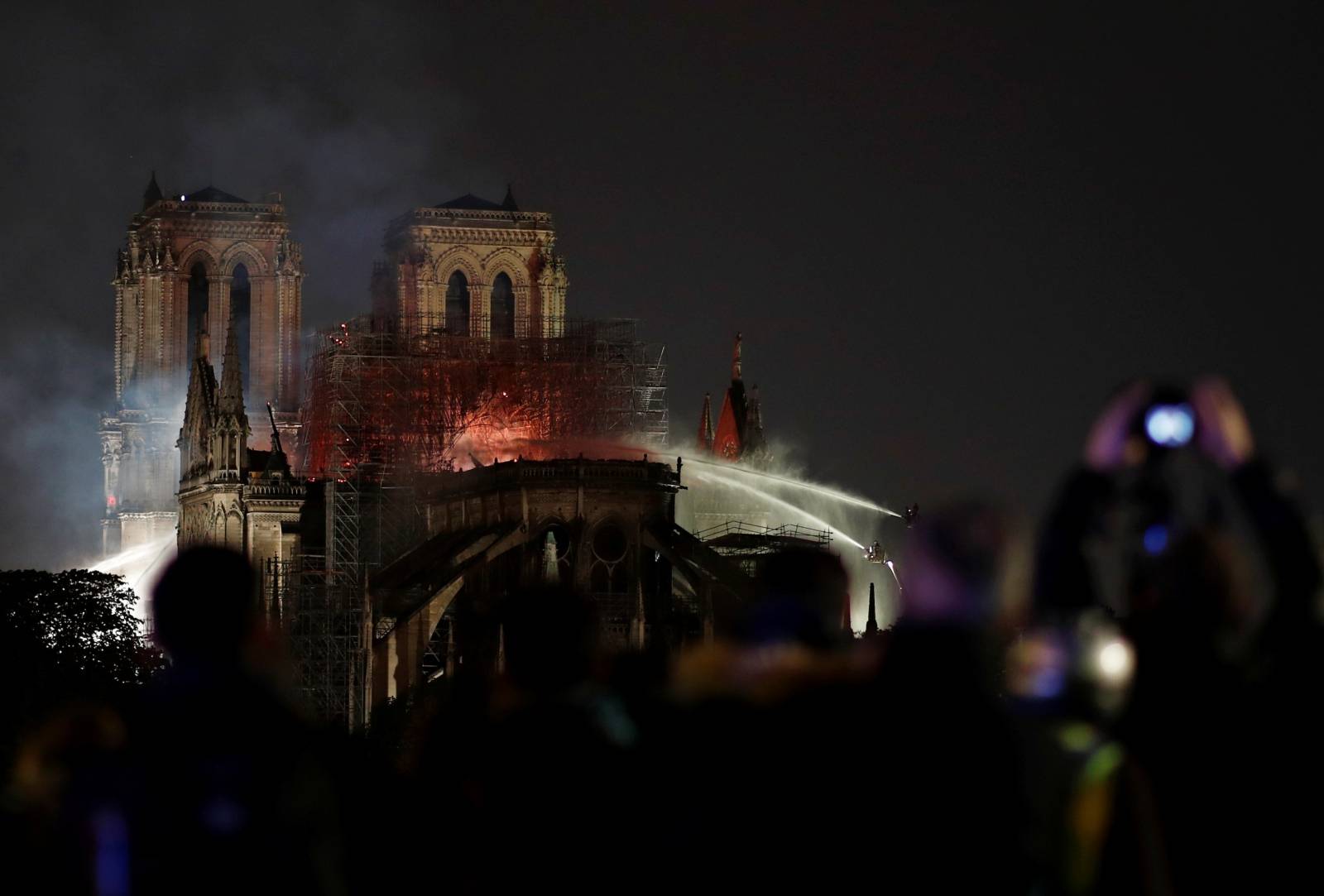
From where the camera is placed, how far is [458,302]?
107 meters

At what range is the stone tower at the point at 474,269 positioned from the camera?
4134 inches

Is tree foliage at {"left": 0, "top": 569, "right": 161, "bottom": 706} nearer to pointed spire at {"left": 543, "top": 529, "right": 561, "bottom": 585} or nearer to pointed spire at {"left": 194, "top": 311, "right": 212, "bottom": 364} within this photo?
pointed spire at {"left": 543, "top": 529, "right": 561, "bottom": 585}

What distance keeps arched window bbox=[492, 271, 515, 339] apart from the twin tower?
0.06 meters

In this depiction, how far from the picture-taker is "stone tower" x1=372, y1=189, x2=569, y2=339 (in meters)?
105

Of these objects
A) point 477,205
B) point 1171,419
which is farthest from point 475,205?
point 1171,419

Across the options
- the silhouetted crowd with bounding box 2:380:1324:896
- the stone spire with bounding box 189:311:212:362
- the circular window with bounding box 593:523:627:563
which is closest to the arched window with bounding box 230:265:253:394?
the stone spire with bounding box 189:311:212:362

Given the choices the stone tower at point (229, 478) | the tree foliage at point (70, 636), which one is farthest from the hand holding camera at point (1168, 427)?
the stone tower at point (229, 478)

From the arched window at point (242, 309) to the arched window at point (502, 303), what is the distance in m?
11.2

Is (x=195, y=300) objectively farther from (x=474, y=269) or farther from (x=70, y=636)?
(x=70, y=636)

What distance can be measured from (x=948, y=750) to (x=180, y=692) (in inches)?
96.6

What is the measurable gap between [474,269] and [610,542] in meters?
28.5

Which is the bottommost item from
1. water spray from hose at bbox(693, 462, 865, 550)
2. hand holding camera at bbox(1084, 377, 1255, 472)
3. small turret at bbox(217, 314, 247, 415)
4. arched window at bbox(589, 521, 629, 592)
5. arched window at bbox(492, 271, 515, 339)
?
arched window at bbox(589, 521, 629, 592)

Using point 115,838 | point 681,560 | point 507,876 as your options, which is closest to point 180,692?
point 115,838

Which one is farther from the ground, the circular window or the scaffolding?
the scaffolding
